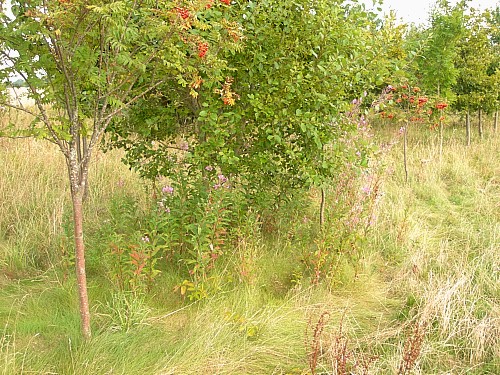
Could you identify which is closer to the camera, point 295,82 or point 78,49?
point 78,49

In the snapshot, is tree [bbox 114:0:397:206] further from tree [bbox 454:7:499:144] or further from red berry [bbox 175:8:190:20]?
tree [bbox 454:7:499:144]

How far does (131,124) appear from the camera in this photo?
4418 mm

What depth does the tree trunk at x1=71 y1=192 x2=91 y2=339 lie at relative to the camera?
2485mm

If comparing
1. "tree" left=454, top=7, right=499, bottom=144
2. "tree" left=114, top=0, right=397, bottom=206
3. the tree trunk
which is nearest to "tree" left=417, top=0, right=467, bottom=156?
"tree" left=454, top=7, right=499, bottom=144

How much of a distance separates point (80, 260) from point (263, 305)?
4.60 feet

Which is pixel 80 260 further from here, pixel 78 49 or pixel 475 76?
pixel 475 76

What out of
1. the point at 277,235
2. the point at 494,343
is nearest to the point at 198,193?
the point at 277,235

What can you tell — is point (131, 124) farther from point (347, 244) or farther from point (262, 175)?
point (347, 244)

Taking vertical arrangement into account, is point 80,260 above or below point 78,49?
below

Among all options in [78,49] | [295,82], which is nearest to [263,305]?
[295,82]

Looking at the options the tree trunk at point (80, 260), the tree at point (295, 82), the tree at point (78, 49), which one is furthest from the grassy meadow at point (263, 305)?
the tree at point (295, 82)

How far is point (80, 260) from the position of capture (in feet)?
8.42

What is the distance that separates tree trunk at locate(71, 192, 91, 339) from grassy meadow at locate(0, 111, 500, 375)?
12 cm

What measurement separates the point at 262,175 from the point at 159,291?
147 cm
